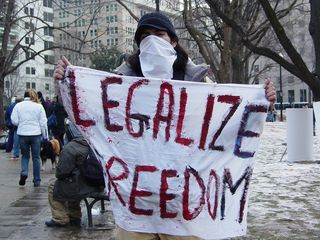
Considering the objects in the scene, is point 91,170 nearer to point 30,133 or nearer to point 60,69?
point 60,69

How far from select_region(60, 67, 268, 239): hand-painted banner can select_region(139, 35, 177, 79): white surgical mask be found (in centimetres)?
5

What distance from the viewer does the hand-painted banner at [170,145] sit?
3400mm

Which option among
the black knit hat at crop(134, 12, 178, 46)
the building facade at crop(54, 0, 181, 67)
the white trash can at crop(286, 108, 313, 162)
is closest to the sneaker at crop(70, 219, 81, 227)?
the black knit hat at crop(134, 12, 178, 46)

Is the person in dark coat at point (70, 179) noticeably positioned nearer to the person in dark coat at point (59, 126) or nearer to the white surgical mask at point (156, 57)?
the white surgical mask at point (156, 57)

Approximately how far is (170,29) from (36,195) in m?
6.86

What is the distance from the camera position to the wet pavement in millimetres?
6562

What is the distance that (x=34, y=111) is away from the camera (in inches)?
434

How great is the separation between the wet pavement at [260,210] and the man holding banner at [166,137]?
2.71m

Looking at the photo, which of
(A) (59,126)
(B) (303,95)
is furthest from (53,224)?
(B) (303,95)

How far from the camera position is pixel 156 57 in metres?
3.42

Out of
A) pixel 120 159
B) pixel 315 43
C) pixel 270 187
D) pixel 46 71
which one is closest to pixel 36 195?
pixel 270 187

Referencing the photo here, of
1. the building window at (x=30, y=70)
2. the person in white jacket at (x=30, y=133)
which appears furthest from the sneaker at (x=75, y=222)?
the building window at (x=30, y=70)

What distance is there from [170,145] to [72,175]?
3528 millimetres

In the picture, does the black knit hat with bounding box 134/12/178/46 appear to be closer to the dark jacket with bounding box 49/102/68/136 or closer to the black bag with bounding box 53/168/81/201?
the black bag with bounding box 53/168/81/201
